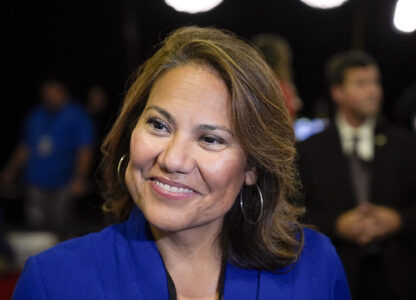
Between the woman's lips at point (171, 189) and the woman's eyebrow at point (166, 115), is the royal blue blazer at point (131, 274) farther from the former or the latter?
the woman's eyebrow at point (166, 115)

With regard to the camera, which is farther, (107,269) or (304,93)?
(304,93)

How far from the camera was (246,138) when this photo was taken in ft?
4.86

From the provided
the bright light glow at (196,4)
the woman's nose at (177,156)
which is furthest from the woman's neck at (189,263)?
the bright light glow at (196,4)

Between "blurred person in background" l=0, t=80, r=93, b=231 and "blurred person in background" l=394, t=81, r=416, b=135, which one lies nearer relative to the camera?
"blurred person in background" l=394, t=81, r=416, b=135

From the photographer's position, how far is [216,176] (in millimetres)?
1454

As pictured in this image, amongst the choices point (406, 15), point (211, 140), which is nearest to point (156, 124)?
point (211, 140)

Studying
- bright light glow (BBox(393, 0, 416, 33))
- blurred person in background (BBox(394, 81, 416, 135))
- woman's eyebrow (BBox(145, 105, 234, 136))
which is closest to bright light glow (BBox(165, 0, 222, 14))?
blurred person in background (BBox(394, 81, 416, 135))

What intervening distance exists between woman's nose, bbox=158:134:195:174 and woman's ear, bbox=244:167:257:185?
0.80 ft

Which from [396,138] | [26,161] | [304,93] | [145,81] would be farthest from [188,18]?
[145,81]

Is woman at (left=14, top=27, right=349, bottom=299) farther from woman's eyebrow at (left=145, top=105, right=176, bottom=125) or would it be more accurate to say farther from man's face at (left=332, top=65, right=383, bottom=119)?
man's face at (left=332, top=65, right=383, bottom=119)

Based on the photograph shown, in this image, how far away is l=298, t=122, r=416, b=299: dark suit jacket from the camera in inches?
106

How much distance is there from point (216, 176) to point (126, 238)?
1.13 feet

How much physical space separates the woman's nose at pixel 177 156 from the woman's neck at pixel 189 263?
0.24m

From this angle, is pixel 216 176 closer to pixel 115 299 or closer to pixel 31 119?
pixel 115 299
